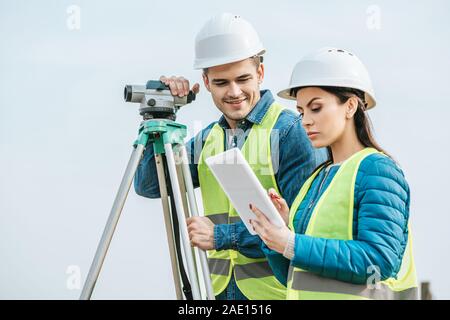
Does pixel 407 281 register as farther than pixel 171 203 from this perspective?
No

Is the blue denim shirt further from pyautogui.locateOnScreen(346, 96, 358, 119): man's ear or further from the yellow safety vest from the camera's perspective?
pyautogui.locateOnScreen(346, 96, 358, 119): man's ear

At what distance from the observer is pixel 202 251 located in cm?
412

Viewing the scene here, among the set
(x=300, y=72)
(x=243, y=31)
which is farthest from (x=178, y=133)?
(x=300, y=72)

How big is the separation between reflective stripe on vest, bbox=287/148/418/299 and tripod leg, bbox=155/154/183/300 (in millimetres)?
1193

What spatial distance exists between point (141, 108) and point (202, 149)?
21.2 inches

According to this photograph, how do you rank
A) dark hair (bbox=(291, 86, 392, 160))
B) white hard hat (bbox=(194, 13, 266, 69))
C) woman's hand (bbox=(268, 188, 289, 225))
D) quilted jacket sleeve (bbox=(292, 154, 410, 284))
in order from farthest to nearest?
white hard hat (bbox=(194, 13, 266, 69)) → woman's hand (bbox=(268, 188, 289, 225)) → dark hair (bbox=(291, 86, 392, 160)) → quilted jacket sleeve (bbox=(292, 154, 410, 284))

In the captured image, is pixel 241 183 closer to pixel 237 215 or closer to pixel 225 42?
pixel 237 215

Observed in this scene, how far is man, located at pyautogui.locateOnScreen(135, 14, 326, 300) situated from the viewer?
4191 mm

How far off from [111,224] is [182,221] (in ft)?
1.27

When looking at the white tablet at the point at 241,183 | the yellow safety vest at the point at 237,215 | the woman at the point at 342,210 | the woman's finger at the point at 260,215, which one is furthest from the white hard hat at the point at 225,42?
the woman's finger at the point at 260,215

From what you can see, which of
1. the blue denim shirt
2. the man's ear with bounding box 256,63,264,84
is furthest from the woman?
the man's ear with bounding box 256,63,264,84

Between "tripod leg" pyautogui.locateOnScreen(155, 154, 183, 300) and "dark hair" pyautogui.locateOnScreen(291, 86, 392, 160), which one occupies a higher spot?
"dark hair" pyautogui.locateOnScreen(291, 86, 392, 160)

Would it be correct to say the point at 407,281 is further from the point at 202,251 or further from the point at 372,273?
the point at 202,251

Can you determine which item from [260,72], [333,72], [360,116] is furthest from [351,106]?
[260,72]
